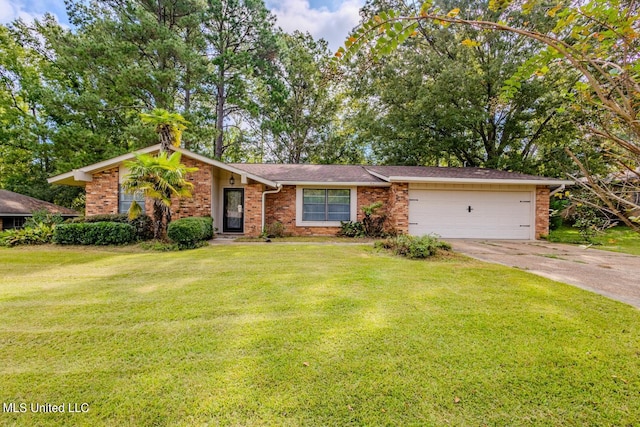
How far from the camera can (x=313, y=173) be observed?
1252 centimetres

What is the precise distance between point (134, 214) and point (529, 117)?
1862 centimetres

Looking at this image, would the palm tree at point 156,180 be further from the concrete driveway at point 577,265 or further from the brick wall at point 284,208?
the concrete driveway at point 577,265

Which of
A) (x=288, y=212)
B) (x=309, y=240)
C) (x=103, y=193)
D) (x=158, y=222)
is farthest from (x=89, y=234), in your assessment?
(x=309, y=240)

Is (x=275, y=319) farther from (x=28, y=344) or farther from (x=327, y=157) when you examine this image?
(x=327, y=157)

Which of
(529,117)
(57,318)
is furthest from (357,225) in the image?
(529,117)

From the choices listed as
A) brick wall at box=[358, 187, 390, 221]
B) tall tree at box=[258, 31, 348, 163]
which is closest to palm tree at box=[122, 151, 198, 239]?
brick wall at box=[358, 187, 390, 221]

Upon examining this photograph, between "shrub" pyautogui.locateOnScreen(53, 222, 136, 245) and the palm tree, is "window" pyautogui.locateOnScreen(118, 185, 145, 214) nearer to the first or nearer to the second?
"shrub" pyautogui.locateOnScreen(53, 222, 136, 245)

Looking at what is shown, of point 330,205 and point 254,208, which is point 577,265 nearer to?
point 330,205

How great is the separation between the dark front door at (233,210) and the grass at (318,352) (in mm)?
7336

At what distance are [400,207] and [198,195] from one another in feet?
25.4

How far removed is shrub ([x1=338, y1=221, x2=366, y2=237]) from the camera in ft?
36.3

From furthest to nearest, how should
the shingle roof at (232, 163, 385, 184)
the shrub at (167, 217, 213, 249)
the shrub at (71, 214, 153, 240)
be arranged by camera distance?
the shingle roof at (232, 163, 385, 184) < the shrub at (71, 214, 153, 240) < the shrub at (167, 217, 213, 249)

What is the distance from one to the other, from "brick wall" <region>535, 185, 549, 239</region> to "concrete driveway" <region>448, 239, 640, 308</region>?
2.01 metres

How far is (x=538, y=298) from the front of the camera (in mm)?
4012
